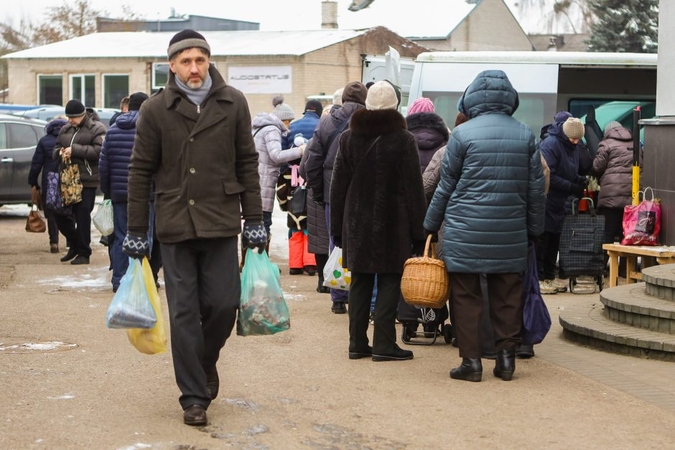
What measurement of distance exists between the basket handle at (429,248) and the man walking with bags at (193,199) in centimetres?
174

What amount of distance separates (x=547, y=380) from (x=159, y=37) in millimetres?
41198

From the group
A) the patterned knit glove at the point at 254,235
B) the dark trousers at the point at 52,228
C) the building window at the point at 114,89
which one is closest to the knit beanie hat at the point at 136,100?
the dark trousers at the point at 52,228

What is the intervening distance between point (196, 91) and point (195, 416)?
167cm

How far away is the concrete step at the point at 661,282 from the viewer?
30.1 feet

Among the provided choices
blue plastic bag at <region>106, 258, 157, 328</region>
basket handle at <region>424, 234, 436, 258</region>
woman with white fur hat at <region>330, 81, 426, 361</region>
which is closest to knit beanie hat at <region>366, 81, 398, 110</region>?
woman with white fur hat at <region>330, 81, 426, 361</region>

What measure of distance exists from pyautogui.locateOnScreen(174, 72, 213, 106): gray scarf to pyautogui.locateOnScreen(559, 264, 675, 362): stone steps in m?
3.74

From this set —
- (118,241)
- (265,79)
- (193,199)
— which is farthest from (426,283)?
(265,79)

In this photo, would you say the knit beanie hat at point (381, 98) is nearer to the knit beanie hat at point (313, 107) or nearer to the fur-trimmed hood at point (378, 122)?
the fur-trimmed hood at point (378, 122)

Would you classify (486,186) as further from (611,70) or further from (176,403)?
(611,70)

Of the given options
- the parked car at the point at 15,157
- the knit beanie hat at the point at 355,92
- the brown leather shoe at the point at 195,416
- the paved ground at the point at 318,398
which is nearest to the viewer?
the paved ground at the point at 318,398

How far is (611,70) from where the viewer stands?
57.5 feet

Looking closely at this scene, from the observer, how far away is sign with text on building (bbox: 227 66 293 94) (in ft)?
132

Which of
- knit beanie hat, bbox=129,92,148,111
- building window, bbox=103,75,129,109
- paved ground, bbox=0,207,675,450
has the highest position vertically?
building window, bbox=103,75,129,109

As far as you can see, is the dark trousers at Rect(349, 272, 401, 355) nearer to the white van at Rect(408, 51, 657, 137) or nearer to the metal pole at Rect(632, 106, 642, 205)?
the metal pole at Rect(632, 106, 642, 205)
